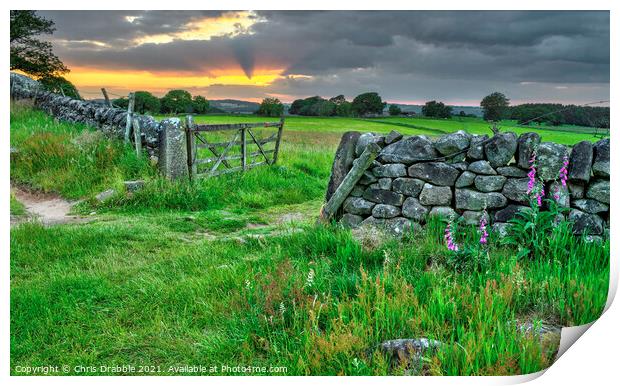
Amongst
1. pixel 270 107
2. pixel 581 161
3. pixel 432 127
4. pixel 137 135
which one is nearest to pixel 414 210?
pixel 432 127

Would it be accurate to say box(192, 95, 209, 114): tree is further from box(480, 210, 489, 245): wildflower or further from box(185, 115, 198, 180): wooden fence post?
box(185, 115, 198, 180): wooden fence post

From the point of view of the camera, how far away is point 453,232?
589 cm

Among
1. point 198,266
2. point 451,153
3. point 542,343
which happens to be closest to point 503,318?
point 542,343

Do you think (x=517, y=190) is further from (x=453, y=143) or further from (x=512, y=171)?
(x=453, y=143)

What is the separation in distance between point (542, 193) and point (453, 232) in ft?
3.46

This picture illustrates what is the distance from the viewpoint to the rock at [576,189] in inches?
229

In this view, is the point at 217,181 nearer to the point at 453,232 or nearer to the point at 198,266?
the point at 198,266

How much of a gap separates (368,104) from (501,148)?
1.71 m

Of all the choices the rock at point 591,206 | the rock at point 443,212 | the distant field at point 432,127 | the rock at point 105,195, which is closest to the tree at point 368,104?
the distant field at point 432,127

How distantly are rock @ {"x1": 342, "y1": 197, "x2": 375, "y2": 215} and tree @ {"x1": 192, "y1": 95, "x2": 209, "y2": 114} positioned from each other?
2.27 metres

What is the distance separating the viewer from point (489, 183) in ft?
20.5

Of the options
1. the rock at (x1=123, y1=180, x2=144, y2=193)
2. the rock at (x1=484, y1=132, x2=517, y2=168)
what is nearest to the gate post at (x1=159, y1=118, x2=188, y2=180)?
the rock at (x1=123, y1=180, x2=144, y2=193)

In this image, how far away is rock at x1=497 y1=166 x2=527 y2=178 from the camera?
6.12 m
